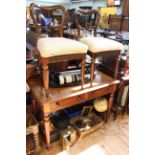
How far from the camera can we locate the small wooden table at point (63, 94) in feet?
3.64

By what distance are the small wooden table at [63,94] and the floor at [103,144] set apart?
15cm

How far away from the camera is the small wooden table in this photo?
3.64ft

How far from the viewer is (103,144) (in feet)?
4.60

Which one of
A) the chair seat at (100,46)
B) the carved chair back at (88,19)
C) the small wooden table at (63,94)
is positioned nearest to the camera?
the small wooden table at (63,94)

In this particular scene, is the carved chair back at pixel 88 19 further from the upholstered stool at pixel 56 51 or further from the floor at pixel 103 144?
the floor at pixel 103 144

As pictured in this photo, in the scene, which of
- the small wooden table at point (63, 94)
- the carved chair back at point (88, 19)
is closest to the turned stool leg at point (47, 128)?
the small wooden table at point (63, 94)

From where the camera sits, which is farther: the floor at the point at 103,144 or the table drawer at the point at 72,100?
the floor at the point at 103,144

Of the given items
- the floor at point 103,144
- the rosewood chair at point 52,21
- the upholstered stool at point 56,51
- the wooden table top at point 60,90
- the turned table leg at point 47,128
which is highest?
the rosewood chair at point 52,21

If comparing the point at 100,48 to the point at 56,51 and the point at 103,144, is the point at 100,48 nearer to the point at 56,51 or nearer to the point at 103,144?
the point at 56,51

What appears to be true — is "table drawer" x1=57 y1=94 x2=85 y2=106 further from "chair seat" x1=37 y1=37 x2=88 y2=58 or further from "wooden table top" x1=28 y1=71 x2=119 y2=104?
"chair seat" x1=37 y1=37 x2=88 y2=58
